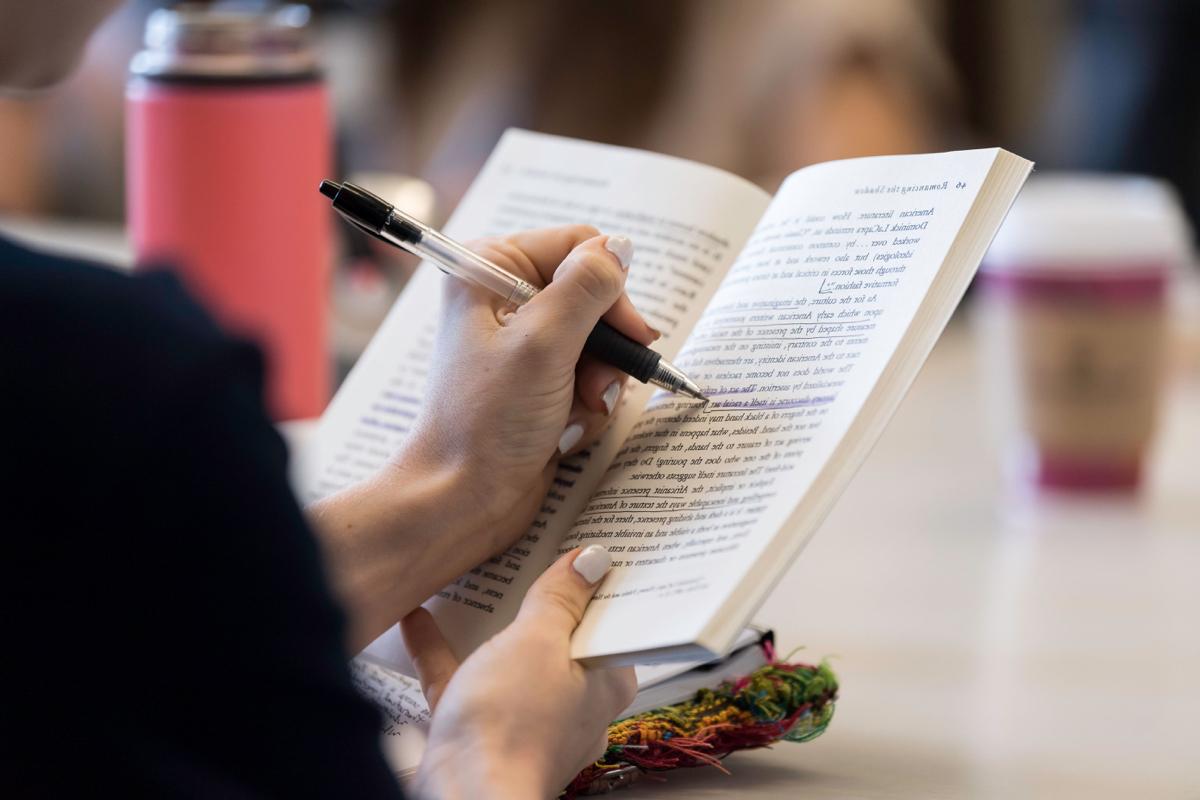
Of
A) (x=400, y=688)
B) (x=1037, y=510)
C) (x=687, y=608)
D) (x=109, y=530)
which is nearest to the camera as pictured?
(x=109, y=530)

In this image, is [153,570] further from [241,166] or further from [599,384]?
[241,166]

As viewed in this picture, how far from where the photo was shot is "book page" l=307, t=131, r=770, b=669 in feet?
1.85

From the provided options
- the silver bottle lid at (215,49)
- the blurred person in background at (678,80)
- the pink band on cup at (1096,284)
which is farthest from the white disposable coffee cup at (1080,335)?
the blurred person in background at (678,80)

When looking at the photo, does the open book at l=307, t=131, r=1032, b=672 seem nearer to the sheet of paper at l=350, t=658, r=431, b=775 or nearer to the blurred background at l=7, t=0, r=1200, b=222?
the sheet of paper at l=350, t=658, r=431, b=775

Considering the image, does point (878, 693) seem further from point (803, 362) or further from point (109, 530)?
point (109, 530)

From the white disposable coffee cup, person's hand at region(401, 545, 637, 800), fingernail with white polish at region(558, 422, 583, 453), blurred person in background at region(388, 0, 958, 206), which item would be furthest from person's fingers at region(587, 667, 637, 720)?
blurred person in background at region(388, 0, 958, 206)

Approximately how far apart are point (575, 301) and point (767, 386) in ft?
0.25

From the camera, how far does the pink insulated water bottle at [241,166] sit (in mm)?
978

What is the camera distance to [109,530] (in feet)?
0.98

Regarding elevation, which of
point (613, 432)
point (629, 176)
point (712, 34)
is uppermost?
point (712, 34)

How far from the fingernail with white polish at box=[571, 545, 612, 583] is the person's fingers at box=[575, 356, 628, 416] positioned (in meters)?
0.08

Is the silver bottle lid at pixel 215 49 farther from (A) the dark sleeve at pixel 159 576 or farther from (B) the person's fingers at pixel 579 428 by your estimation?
(A) the dark sleeve at pixel 159 576

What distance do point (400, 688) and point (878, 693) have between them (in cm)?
20

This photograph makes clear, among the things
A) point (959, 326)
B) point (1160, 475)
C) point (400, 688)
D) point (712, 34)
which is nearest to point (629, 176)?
point (400, 688)
